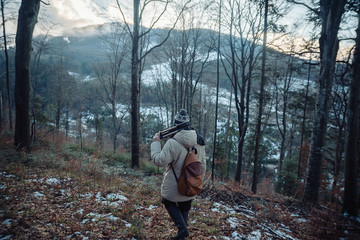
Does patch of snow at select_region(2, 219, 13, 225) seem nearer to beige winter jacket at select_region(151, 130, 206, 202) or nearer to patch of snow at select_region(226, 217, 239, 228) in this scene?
beige winter jacket at select_region(151, 130, 206, 202)

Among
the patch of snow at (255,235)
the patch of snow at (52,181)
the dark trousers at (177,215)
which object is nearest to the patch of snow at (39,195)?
the patch of snow at (52,181)

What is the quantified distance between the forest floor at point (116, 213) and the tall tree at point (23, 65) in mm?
781

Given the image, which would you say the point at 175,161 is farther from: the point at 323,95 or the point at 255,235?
the point at 323,95

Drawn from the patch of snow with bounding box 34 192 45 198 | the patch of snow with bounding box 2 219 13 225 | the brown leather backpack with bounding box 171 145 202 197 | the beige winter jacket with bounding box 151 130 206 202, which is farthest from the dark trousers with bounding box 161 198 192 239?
the patch of snow with bounding box 34 192 45 198

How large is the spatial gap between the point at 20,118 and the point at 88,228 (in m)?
6.05

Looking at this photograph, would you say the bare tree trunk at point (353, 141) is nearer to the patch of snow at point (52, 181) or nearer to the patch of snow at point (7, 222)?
the patch of snow at point (7, 222)

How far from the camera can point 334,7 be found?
20.8 ft

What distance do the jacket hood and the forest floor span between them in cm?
204

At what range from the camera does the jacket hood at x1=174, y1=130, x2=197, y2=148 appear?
257 cm

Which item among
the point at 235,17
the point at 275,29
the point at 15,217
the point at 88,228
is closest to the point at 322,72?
the point at 275,29

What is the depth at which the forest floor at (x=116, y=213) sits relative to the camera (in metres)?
3.23

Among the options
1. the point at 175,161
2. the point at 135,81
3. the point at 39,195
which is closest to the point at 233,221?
the point at 175,161

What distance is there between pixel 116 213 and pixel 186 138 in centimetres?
283

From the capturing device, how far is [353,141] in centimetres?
550
